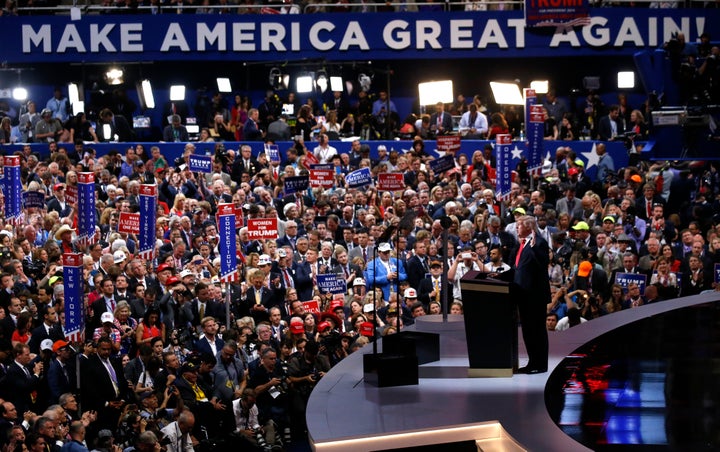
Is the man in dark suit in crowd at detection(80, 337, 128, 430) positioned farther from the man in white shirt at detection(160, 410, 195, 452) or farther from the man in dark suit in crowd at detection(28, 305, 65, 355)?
the man in dark suit in crowd at detection(28, 305, 65, 355)

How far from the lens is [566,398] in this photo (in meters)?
10.1

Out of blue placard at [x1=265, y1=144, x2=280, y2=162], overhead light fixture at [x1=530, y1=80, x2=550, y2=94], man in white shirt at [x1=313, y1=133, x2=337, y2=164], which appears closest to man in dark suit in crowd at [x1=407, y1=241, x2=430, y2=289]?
man in white shirt at [x1=313, y1=133, x2=337, y2=164]

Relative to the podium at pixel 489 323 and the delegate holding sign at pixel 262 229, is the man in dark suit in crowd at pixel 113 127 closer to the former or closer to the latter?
the delegate holding sign at pixel 262 229

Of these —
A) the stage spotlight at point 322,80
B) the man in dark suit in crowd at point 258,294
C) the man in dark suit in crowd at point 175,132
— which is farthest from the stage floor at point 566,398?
the stage spotlight at point 322,80

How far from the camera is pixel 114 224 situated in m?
20.2

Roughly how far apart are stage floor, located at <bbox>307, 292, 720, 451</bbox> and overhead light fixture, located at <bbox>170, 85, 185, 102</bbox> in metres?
18.7

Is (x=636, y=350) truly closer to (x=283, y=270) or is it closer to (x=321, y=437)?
(x=321, y=437)

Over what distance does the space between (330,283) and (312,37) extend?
13.0 metres


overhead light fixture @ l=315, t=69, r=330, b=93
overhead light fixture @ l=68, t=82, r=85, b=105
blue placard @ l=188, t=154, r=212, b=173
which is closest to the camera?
blue placard @ l=188, t=154, r=212, b=173

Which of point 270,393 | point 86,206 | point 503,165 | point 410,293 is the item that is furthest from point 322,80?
point 270,393

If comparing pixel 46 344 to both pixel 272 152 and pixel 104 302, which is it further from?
pixel 272 152

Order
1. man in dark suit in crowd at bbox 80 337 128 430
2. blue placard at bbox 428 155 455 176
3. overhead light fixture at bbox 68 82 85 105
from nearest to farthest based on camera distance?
man in dark suit in crowd at bbox 80 337 128 430, blue placard at bbox 428 155 455 176, overhead light fixture at bbox 68 82 85 105

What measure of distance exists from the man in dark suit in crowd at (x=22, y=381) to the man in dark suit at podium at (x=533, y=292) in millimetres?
5576

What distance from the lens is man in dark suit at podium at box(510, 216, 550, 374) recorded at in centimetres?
1061
